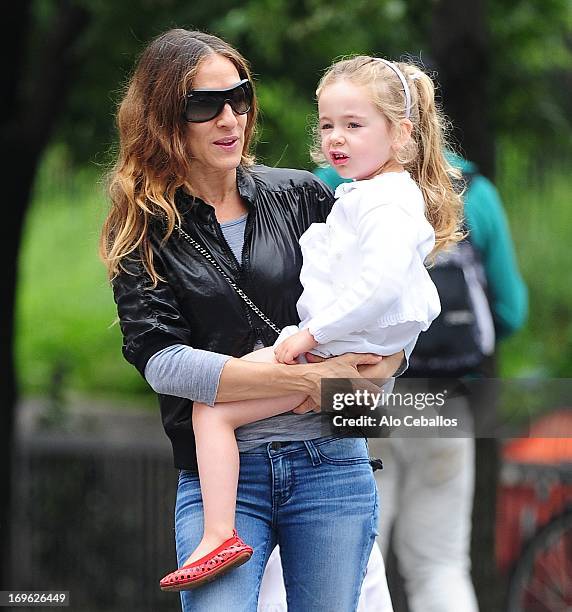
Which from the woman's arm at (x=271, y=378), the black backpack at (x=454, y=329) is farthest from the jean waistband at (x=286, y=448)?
the black backpack at (x=454, y=329)

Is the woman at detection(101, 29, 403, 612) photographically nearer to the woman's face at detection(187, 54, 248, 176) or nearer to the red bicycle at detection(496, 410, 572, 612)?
the woman's face at detection(187, 54, 248, 176)

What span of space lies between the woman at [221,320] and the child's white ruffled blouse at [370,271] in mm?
61

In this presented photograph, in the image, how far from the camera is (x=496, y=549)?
21.0ft

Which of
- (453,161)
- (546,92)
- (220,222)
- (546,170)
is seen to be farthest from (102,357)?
(220,222)

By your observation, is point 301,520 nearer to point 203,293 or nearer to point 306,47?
point 203,293

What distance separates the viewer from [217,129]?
2801 millimetres

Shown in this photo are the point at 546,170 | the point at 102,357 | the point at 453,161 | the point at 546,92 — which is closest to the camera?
the point at 453,161

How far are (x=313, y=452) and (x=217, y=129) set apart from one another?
2.36ft

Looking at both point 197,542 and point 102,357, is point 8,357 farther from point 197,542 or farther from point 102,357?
point 102,357

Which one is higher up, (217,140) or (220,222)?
(217,140)

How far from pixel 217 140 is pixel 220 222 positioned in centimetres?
18

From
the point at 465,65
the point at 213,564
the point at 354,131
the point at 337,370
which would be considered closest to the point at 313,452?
the point at 337,370

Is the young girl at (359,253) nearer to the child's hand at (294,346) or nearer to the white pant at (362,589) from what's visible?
the child's hand at (294,346)

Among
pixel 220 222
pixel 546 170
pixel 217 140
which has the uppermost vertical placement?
pixel 546 170
